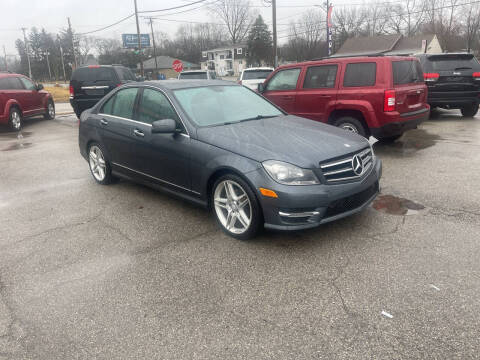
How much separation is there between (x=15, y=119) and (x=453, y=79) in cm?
1306

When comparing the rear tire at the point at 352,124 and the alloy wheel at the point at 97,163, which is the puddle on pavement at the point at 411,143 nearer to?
the rear tire at the point at 352,124

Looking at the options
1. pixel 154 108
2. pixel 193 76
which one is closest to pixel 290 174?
pixel 154 108

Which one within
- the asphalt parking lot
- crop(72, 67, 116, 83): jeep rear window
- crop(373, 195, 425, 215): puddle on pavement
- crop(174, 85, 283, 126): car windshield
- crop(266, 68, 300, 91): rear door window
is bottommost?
the asphalt parking lot

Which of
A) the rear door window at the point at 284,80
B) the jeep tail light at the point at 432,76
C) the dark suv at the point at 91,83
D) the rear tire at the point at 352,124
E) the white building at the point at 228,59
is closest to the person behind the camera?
the rear tire at the point at 352,124

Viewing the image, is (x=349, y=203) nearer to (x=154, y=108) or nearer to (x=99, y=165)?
(x=154, y=108)

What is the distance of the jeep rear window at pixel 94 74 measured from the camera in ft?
44.2

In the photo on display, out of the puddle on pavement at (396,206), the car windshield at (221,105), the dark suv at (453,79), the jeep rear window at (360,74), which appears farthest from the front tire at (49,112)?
the puddle on pavement at (396,206)

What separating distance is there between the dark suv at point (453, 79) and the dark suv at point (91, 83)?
973 centimetres

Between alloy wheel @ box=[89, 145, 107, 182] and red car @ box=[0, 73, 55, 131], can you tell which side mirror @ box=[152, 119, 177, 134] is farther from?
red car @ box=[0, 73, 55, 131]

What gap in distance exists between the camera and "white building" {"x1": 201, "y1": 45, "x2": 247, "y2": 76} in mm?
83312

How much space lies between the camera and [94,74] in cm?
1350

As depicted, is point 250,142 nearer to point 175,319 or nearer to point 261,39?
point 175,319

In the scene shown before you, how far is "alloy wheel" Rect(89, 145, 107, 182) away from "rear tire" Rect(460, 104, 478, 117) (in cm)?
1016

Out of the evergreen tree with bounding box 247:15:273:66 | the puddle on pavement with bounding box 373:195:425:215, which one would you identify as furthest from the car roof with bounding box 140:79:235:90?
the evergreen tree with bounding box 247:15:273:66
